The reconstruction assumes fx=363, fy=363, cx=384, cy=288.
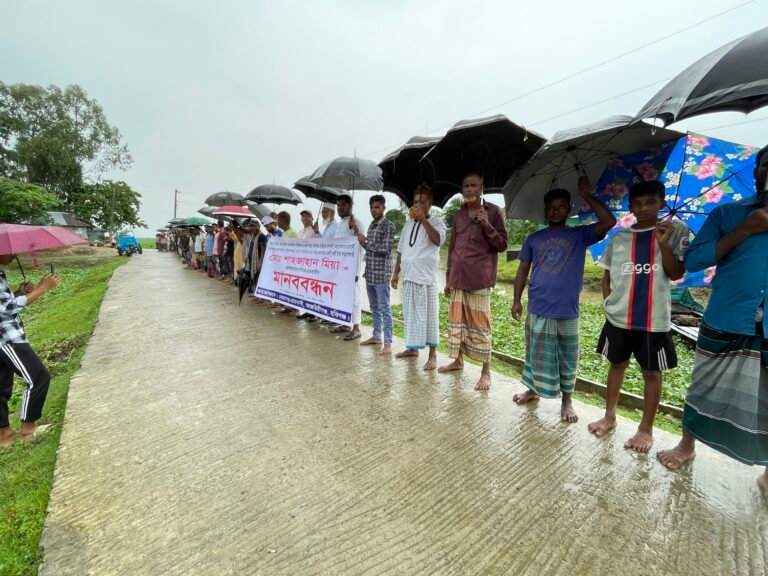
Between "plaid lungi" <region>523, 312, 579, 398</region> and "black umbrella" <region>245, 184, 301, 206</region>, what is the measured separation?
6.46 metres

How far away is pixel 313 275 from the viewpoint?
5109 mm

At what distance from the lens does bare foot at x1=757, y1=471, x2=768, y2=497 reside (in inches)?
74.4

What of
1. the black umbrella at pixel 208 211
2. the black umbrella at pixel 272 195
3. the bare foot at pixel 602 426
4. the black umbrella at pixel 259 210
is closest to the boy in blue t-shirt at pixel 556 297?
the bare foot at pixel 602 426

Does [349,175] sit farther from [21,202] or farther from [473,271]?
[21,202]

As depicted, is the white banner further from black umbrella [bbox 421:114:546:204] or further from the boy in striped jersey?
the boy in striped jersey

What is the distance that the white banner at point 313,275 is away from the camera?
452 cm

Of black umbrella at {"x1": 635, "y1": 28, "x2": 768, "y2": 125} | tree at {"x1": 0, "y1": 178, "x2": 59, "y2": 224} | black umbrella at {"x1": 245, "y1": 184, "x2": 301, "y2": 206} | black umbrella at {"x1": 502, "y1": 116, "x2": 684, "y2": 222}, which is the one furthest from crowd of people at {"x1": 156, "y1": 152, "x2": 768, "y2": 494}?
tree at {"x1": 0, "y1": 178, "x2": 59, "y2": 224}

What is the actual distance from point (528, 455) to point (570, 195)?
1.82 meters

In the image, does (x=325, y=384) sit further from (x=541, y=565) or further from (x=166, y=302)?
(x=166, y=302)

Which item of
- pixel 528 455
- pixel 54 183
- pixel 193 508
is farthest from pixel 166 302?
pixel 54 183

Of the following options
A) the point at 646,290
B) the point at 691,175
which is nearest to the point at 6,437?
the point at 646,290

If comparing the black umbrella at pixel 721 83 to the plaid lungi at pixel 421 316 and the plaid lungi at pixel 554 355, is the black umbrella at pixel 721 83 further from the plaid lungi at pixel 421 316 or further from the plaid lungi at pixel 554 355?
the plaid lungi at pixel 421 316

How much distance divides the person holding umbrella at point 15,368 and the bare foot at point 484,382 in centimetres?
339

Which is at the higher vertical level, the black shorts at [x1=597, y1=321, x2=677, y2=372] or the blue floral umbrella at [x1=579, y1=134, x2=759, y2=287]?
the blue floral umbrella at [x1=579, y1=134, x2=759, y2=287]
